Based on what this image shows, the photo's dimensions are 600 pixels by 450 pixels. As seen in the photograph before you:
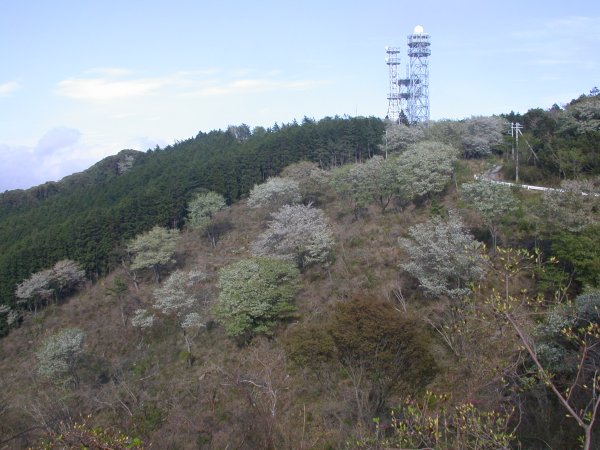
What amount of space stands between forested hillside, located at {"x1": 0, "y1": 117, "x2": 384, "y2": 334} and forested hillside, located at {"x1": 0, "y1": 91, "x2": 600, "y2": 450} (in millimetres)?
151

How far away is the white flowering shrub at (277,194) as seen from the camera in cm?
2838

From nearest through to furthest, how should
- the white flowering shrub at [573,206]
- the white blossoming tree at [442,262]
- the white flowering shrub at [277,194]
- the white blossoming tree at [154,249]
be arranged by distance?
the white flowering shrub at [573,206]
the white blossoming tree at [442,262]
the white blossoming tree at [154,249]
the white flowering shrub at [277,194]

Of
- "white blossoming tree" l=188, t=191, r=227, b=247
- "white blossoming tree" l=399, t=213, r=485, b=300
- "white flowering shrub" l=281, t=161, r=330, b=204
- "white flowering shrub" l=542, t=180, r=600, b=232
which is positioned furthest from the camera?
Result: "white blossoming tree" l=188, t=191, r=227, b=247

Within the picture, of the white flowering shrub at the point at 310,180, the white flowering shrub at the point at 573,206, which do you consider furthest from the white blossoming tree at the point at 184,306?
the white flowering shrub at the point at 573,206

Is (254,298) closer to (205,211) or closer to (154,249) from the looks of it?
(154,249)

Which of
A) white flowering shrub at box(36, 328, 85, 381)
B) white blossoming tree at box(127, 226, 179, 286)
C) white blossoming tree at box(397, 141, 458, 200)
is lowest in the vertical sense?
white flowering shrub at box(36, 328, 85, 381)

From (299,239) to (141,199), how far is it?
1553 centimetres

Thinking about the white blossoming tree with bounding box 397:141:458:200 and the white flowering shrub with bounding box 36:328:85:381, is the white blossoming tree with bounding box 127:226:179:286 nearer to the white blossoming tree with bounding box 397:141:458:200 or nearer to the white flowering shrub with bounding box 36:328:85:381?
the white flowering shrub with bounding box 36:328:85:381

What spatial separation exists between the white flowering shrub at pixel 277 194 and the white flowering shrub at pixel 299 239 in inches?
175

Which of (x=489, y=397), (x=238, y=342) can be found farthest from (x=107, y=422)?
(x=489, y=397)

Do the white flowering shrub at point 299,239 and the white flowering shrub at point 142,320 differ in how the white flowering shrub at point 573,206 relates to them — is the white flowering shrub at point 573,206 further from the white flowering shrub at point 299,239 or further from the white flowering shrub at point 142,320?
the white flowering shrub at point 142,320

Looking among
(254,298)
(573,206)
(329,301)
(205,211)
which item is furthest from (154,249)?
(573,206)

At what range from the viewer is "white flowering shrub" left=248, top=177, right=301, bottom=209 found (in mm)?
28375

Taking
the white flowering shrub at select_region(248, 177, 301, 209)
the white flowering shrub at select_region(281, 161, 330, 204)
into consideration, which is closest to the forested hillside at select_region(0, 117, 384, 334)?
the white flowering shrub at select_region(281, 161, 330, 204)
